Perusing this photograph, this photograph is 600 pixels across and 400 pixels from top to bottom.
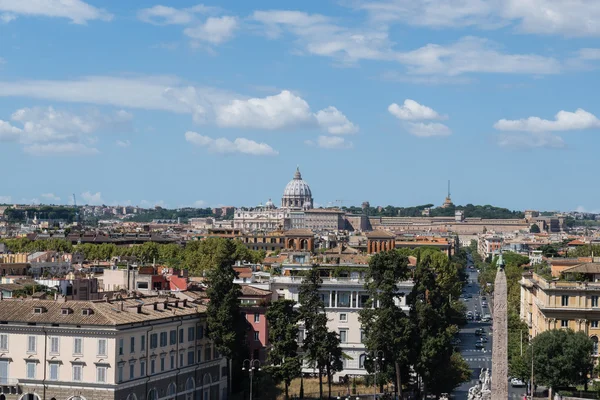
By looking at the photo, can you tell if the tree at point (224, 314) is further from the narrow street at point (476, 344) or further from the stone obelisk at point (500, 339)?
the stone obelisk at point (500, 339)

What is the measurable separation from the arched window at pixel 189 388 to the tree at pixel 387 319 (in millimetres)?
9100

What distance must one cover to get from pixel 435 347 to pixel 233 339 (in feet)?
36.5

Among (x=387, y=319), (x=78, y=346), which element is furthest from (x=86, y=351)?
(x=387, y=319)

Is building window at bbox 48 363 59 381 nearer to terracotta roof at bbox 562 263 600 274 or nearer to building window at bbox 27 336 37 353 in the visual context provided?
building window at bbox 27 336 37 353

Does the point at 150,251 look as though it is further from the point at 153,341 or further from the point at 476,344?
the point at 153,341

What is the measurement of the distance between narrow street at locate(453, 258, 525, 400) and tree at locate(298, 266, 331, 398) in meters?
10.2

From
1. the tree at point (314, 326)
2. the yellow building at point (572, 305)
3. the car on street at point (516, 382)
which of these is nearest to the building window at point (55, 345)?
the tree at point (314, 326)

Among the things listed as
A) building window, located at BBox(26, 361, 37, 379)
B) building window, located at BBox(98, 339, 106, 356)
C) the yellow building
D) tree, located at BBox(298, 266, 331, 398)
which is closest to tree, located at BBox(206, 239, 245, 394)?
tree, located at BBox(298, 266, 331, 398)

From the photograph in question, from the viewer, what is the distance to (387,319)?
64.4 metres

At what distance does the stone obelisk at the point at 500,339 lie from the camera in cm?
4344

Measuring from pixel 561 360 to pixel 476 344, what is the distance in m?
33.2

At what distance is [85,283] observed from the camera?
250ft

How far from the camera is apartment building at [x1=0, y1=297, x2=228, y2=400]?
5553cm

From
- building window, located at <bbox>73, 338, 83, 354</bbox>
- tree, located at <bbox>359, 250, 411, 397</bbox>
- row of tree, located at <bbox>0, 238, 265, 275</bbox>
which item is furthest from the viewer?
row of tree, located at <bbox>0, 238, 265, 275</bbox>
